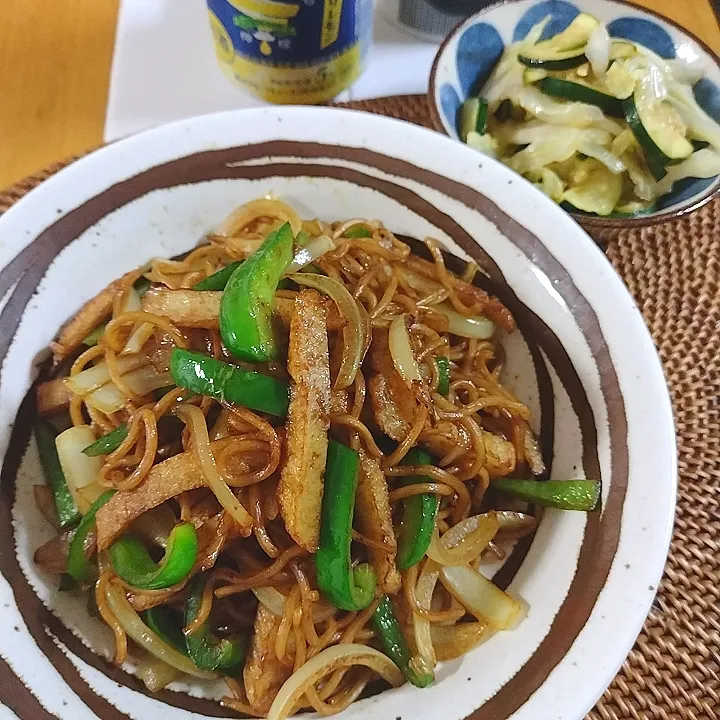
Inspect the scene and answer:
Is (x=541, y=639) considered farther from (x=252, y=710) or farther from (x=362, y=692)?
(x=252, y=710)

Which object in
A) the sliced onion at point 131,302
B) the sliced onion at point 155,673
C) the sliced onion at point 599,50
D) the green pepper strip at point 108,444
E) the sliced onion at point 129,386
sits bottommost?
the sliced onion at point 155,673

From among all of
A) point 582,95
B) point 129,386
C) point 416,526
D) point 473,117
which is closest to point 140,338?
point 129,386

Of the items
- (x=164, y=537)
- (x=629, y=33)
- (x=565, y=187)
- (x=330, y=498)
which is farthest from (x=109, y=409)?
(x=629, y=33)

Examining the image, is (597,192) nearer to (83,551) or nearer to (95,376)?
(95,376)

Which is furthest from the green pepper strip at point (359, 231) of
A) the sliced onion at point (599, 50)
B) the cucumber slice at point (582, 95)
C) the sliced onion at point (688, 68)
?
the sliced onion at point (688, 68)

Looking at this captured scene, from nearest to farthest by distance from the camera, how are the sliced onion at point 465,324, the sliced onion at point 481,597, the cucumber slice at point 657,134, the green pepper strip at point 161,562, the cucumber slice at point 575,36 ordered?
1. the green pepper strip at point 161,562
2. the sliced onion at point 481,597
3. the sliced onion at point 465,324
4. the cucumber slice at point 657,134
5. the cucumber slice at point 575,36

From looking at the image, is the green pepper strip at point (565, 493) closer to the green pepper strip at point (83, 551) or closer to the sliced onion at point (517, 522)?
the sliced onion at point (517, 522)
